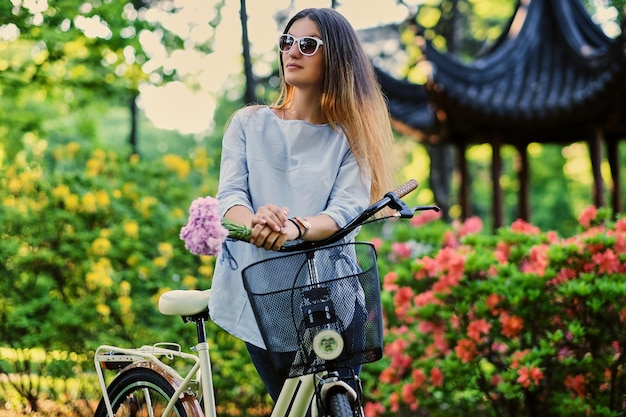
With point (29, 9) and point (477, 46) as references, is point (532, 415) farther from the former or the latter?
point (477, 46)

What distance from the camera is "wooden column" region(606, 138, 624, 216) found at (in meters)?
9.23

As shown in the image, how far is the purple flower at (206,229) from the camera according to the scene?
1.72 meters

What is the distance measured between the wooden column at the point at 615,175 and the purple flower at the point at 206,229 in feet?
26.4

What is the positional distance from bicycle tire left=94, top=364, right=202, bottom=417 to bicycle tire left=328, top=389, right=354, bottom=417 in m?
0.66

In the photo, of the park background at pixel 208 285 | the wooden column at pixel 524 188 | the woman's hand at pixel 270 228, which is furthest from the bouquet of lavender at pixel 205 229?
the wooden column at pixel 524 188

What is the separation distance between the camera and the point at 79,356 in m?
5.14

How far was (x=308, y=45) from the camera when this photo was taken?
7.18ft

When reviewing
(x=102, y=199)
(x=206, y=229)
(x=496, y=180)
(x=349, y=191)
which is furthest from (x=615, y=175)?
(x=206, y=229)

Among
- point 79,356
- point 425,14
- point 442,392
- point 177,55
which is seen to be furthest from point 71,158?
point 425,14

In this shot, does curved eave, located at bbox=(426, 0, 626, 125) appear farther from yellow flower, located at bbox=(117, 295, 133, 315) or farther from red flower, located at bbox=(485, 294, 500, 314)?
yellow flower, located at bbox=(117, 295, 133, 315)

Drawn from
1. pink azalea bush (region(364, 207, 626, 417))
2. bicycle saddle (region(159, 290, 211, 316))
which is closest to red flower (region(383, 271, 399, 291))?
pink azalea bush (region(364, 207, 626, 417))

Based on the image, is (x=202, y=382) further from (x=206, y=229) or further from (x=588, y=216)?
(x=588, y=216)

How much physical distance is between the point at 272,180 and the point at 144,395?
963 mm

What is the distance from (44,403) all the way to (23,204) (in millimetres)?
1274
